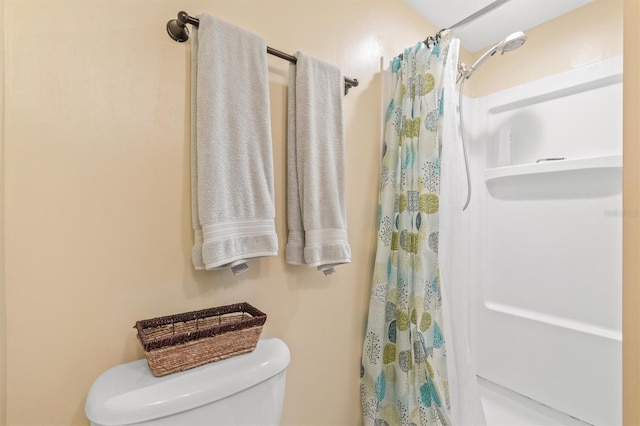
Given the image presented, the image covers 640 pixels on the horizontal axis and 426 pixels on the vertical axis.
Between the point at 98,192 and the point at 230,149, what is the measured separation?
1.14ft

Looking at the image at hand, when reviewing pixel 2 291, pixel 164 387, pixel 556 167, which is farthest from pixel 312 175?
pixel 556 167

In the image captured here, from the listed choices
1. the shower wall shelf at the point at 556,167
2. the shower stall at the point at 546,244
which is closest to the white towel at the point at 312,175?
the shower stall at the point at 546,244

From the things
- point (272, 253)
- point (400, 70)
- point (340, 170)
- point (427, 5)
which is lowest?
point (272, 253)

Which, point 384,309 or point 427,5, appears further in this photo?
point 427,5

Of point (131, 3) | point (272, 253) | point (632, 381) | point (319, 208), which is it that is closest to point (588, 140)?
point (632, 381)

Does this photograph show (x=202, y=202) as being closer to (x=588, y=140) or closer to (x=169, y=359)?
(x=169, y=359)

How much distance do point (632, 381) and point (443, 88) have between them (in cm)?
108

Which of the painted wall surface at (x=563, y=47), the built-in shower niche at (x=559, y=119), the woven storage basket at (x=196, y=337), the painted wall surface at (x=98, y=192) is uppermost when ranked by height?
the painted wall surface at (x=563, y=47)

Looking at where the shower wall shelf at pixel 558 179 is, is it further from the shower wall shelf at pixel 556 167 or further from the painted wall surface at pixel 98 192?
the painted wall surface at pixel 98 192

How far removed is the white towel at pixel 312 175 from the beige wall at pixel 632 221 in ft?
2.39

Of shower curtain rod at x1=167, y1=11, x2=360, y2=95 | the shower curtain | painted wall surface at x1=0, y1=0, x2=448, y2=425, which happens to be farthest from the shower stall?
shower curtain rod at x1=167, y1=11, x2=360, y2=95

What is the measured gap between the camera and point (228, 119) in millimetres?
843

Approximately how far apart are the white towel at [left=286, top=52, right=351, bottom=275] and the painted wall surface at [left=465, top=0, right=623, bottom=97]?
1.39 metres

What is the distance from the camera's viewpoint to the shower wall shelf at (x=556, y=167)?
1.39 m
